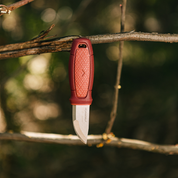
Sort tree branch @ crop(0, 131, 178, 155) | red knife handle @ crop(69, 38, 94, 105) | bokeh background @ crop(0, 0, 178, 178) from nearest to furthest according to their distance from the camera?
1. red knife handle @ crop(69, 38, 94, 105)
2. tree branch @ crop(0, 131, 178, 155)
3. bokeh background @ crop(0, 0, 178, 178)

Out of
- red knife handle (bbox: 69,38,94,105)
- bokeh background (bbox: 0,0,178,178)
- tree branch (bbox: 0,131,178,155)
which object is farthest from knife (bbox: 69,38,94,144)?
bokeh background (bbox: 0,0,178,178)

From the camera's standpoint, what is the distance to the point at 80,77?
51 cm

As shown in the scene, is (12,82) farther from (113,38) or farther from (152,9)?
(152,9)

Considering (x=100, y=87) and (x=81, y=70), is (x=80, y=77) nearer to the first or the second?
(x=81, y=70)

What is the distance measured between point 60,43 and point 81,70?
119 millimetres

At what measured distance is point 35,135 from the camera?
85cm

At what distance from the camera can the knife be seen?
50 cm

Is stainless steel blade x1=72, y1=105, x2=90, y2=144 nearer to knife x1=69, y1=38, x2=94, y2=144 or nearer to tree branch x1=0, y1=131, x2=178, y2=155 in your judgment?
knife x1=69, y1=38, x2=94, y2=144

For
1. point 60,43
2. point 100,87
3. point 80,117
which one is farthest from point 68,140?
point 100,87

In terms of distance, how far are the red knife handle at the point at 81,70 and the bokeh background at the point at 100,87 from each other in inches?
33.7

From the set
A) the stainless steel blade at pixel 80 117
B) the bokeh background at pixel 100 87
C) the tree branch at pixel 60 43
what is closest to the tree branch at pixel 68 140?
the stainless steel blade at pixel 80 117

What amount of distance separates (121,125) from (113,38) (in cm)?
164

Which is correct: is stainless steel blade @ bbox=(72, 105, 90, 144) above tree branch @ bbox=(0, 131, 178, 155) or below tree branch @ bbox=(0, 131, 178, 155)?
above

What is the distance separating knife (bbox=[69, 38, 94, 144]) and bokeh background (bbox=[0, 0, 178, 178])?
86cm
